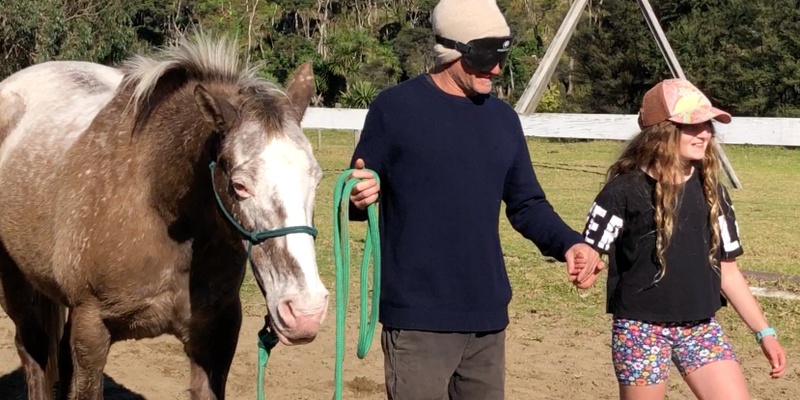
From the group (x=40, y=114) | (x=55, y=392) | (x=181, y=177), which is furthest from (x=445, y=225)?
(x=55, y=392)

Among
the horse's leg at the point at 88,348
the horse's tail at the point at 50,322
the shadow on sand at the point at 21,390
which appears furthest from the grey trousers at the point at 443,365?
the shadow on sand at the point at 21,390

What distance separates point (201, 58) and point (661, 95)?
1.69 metres

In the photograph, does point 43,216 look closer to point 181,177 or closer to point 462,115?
point 181,177

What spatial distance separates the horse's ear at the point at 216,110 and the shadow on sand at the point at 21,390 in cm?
280

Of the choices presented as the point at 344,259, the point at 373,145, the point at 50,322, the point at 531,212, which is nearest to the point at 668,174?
the point at 531,212

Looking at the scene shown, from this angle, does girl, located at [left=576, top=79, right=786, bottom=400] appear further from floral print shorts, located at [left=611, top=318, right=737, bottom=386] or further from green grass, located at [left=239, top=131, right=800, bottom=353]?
green grass, located at [left=239, top=131, right=800, bottom=353]

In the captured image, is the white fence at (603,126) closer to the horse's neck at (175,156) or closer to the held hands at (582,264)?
the held hands at (582,264)

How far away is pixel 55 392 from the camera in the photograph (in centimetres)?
523

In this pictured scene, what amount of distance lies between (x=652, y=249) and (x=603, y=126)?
23.8ft

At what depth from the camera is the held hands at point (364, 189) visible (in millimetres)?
2998

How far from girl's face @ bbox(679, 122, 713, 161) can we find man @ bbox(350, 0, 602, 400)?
0.59 m

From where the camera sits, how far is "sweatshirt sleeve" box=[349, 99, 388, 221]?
10.2ft

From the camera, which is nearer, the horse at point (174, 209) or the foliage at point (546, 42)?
the horse at point (174, 209)

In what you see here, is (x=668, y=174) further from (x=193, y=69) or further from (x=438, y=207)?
(x=193, y=69)
